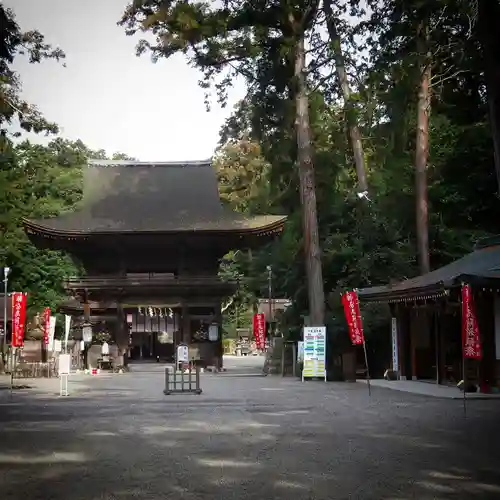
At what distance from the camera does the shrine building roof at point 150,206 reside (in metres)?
31.3

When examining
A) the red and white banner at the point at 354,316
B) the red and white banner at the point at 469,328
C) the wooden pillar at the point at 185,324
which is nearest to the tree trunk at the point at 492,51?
the red and white banner at the point at 469,328

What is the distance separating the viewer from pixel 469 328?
1411 cm

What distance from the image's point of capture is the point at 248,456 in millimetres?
8141

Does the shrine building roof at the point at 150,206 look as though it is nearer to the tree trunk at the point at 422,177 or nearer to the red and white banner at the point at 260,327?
the red and white banner at the point at 260,327

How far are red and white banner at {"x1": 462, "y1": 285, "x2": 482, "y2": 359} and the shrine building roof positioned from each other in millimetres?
16916

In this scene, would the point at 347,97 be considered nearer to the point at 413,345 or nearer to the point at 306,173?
the point at 306,173

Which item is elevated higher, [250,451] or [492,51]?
[492,51]

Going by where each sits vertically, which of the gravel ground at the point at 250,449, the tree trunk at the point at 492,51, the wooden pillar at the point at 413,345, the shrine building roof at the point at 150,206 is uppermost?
the shrine building roof at the point at 150,206

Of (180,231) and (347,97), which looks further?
(180,231)

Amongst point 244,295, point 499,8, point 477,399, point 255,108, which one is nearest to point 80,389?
point 477,399

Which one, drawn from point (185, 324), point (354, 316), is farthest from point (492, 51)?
point (185, 324)

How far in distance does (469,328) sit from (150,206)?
2221 centimetres

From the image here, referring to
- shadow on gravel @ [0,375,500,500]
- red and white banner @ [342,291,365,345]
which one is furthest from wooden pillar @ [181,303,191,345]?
shadow on gravel @ [0,375,500,500]

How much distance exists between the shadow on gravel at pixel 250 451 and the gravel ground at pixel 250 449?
0.02m
